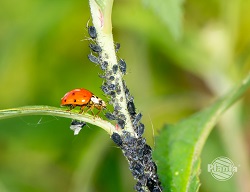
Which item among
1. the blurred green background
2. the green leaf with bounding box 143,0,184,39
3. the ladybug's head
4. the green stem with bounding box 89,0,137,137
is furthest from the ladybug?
the blurred green background

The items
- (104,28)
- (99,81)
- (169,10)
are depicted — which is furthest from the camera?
(99,81)

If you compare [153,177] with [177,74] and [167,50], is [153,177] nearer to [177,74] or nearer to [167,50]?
[167,50]

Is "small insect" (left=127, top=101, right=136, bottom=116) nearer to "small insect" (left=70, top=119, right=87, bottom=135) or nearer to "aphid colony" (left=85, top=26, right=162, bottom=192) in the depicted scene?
"aphid colony" (left=85, top=26, right=162, bottom=192)

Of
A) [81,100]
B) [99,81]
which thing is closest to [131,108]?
[81,100]

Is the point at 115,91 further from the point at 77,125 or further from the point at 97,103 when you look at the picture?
the point at 97,103

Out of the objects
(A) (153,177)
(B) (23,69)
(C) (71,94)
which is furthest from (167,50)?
(A) (153,177)
